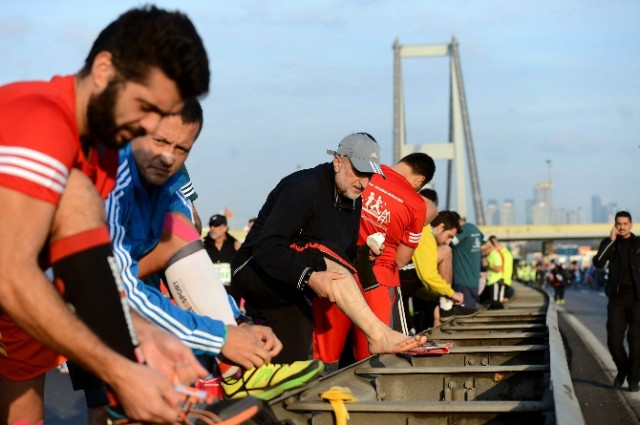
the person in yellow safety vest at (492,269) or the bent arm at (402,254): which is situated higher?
the bent arm at (402,254)

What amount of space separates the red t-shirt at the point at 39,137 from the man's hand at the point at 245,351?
1024 millimetres

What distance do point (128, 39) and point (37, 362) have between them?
4.72 ft

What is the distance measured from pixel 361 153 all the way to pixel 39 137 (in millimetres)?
3956

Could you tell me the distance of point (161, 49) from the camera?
3.07 metres

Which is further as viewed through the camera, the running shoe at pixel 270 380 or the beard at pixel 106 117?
the running shoe at pixel 270 380

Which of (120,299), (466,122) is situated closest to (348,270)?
(120,299)

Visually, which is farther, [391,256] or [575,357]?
[575,357]

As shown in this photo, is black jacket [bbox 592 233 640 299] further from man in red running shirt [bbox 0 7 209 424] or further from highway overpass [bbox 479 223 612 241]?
highway overpass [bbox 479 223 612 241]

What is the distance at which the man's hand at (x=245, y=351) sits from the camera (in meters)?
4.06

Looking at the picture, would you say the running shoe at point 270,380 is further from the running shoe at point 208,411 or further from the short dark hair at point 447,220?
the short dark hair at point 447,220

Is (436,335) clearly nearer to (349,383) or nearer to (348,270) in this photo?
(348,270)

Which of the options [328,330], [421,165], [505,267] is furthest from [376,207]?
[505,267]

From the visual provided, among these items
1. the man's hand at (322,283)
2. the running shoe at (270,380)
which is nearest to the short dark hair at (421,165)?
the man's hand at (322,283)

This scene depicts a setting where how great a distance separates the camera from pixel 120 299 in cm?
323
